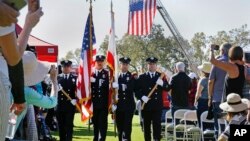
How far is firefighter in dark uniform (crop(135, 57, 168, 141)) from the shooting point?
11461mm

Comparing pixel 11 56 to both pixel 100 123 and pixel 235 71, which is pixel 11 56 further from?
pixel 100 123

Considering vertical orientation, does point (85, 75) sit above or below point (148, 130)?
above

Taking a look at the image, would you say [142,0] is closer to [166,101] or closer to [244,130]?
[166,101]

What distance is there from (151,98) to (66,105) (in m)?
1.96

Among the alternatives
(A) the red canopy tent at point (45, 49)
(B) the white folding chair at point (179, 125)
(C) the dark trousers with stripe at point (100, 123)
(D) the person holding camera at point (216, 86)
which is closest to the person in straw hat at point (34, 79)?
(D) the person holding camera at point (216, 86)

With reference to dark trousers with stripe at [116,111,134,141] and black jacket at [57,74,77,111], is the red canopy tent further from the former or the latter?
dark trousers with stripe at [116,111,134,141]

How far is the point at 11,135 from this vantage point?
A: 3.62m

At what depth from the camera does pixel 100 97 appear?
11672mm

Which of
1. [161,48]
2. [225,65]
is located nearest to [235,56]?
[225,65]

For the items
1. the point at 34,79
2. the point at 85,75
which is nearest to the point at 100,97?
the point at 85,75

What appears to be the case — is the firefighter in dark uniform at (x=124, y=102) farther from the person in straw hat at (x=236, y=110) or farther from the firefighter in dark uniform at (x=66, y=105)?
the person in straw hat at (x=236, y=110)

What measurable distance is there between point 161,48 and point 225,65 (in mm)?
57764

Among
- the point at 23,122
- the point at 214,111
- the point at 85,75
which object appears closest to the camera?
the point at 23,122

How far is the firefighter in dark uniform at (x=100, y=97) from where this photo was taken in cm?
1141
